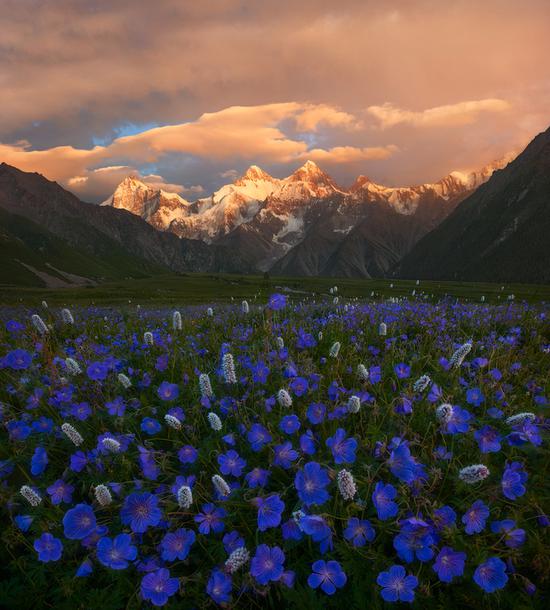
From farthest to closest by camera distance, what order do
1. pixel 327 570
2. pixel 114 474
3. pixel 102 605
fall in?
1. pixel 114 474
2. pixel 102 605
3. pixel 327 570

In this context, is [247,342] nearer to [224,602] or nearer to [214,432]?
[214,432]

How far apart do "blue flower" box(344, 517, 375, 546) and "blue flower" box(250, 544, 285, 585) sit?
420 millimetres

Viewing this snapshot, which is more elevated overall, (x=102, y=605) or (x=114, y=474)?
(x=114, y=474)

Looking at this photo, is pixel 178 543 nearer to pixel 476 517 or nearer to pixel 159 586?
pixel 159 586

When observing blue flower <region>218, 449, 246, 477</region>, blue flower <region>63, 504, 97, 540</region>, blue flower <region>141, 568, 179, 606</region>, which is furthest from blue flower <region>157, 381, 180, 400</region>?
blue flower <region>141, 568, 179, 606</region>

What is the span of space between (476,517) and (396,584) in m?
0.64

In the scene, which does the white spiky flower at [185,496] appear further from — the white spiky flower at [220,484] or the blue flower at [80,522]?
the blue flower at [80,522]

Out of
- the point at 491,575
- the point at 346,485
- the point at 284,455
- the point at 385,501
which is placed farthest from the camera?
the point at 284,455

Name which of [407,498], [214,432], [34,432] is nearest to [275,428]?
[214,432]

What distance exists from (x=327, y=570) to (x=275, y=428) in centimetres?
141

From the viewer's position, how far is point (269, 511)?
2.30m

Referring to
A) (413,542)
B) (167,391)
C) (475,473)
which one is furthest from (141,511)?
(475,473)

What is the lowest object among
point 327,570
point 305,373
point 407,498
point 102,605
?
point 102,605

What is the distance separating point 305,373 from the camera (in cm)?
427
